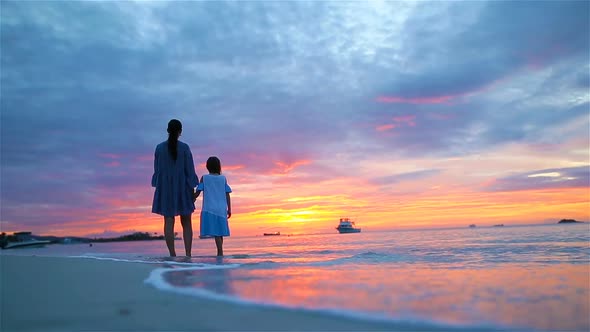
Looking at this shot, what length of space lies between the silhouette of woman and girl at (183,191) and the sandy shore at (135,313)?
3535 millimetres

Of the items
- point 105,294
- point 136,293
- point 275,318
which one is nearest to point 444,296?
point 275,318

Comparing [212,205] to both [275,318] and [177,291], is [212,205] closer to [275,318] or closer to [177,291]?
[177,291]

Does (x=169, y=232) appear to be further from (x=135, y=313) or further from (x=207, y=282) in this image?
(x=135, y=313)

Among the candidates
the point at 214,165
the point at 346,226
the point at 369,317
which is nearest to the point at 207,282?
the point at 369,317

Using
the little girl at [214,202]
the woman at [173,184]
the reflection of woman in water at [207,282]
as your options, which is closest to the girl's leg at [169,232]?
the woman at [173,184]

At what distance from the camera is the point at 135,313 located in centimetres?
157

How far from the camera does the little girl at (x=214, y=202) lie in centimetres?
607

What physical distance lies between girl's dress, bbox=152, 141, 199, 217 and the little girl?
0.75 feet

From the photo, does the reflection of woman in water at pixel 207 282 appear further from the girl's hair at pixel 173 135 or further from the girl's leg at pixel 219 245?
the girl's hair at pixel 173 135

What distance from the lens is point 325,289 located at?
84.5 inches

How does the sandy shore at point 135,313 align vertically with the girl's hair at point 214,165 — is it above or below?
below

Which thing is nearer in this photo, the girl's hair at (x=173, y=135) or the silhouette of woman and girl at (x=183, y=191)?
the girl's hair at (x=173, y=135)

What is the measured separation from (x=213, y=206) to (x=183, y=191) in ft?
1.72

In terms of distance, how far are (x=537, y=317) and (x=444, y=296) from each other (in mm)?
433
